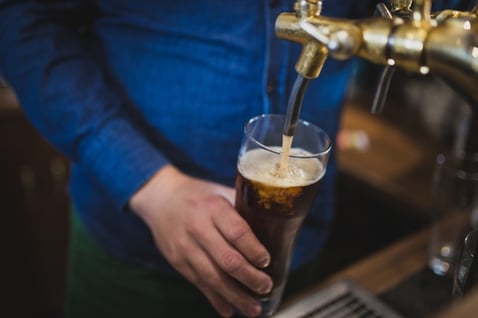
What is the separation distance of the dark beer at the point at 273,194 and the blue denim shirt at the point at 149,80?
0.22 metres

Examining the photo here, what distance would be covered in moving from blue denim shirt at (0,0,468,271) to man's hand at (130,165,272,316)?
0.07m

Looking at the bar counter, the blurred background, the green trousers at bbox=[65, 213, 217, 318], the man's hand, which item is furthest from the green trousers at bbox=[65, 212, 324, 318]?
the blurred background

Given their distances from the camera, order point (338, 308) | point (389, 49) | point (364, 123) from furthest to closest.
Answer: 1. point (364, 123)
2. point (338, 308)
3. point (389, 49)

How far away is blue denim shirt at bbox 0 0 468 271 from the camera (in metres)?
0.88

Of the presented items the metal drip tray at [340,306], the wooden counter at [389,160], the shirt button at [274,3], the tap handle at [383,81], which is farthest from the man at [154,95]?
the wooden counter at [389,160]

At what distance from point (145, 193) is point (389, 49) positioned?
49 cm

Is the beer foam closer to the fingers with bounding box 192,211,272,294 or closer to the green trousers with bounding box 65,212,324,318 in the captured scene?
the fingers with bounding box 192,211,272,294

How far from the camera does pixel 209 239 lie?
70 cm

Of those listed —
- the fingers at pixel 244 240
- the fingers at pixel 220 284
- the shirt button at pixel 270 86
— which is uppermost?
the shirt button at pixel 270 86

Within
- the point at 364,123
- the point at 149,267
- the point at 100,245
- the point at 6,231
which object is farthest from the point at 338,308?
the point at 6,231

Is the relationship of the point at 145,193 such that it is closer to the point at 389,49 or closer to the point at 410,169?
the point at 389,49

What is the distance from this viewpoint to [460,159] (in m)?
1.16

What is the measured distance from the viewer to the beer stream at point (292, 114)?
0.54m

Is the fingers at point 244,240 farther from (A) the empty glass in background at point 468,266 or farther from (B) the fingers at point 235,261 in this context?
(A) the empty glass in background at point 468,266
